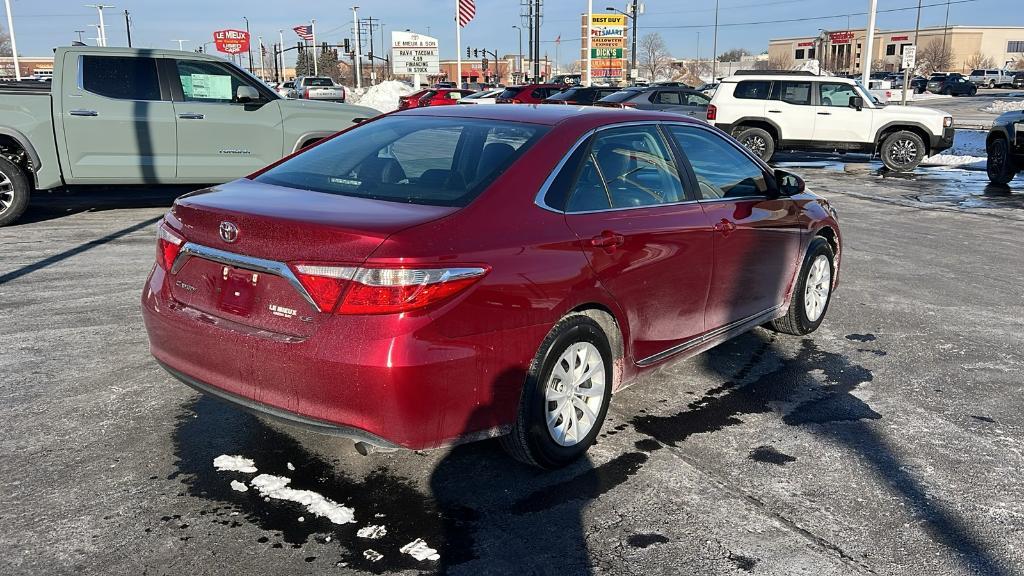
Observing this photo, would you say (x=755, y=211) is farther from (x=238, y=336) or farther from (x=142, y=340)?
(x=142, y=340)

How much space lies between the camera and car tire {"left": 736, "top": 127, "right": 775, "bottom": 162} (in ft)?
61.3

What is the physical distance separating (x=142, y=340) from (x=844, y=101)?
55.9 ft

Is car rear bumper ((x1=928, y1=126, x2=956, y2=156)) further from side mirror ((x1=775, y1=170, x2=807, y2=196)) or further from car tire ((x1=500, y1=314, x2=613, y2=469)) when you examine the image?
car tire ((x1=500, y1=314, x2=613, y2=469))

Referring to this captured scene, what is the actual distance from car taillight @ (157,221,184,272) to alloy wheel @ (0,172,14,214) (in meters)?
6.93

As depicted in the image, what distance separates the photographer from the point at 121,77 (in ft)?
32.2

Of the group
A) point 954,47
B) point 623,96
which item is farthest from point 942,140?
point 954,47

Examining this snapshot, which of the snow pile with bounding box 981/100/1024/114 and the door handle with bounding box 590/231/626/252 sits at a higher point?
the door handle with bounding box 590/231/626/252

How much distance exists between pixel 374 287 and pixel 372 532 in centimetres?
95

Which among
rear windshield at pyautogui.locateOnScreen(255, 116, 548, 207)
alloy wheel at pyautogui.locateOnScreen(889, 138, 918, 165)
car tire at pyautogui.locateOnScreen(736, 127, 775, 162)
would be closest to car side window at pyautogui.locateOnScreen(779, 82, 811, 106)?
car tire at pyautogui.locateOnScreen(736, 127, 775, 162)

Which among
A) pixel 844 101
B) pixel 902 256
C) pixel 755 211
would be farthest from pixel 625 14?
pixel 755 211

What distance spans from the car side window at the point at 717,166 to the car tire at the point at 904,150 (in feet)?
48.5

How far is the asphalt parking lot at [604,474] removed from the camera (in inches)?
121

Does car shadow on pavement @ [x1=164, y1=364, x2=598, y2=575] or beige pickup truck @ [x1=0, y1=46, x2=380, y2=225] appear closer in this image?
car shadow on pavement @ [x1=164, y1=364, x2=598, y2=575]

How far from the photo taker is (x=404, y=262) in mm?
2998
